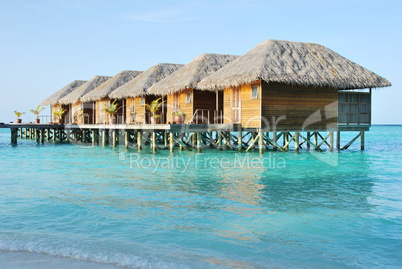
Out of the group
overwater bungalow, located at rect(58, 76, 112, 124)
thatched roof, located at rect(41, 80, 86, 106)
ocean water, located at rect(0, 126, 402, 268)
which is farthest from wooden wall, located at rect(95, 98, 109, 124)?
ocean water, located at rect(0, 126, 402, 268)

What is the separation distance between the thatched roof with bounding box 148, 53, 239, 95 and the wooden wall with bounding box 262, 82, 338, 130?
4.26 metres

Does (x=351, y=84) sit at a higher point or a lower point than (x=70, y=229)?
higher

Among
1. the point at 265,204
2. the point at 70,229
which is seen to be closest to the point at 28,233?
the point at 70,229

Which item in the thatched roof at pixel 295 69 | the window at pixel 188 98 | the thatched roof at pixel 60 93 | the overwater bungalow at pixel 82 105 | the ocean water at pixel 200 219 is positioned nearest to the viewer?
the ocean water at pixel 200 219

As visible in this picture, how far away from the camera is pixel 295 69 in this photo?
62.9 ft

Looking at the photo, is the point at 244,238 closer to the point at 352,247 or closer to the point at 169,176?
the point at 352,247

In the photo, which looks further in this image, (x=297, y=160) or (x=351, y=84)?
(x=351, y=84)

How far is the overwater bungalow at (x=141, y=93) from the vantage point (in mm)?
25656

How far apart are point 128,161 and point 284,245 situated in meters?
12.3

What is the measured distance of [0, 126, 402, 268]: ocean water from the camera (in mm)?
6016

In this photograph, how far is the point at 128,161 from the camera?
18.2 meters

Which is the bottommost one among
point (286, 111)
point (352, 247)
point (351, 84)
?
point (352, 247)

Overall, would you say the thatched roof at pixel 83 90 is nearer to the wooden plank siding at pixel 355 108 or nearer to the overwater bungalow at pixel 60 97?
the overwater bungalow at pixel 60 97

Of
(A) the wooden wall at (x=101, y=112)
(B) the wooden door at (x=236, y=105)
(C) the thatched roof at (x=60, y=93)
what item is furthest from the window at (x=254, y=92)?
(C) the thatched roof at (x=60, y=93)
